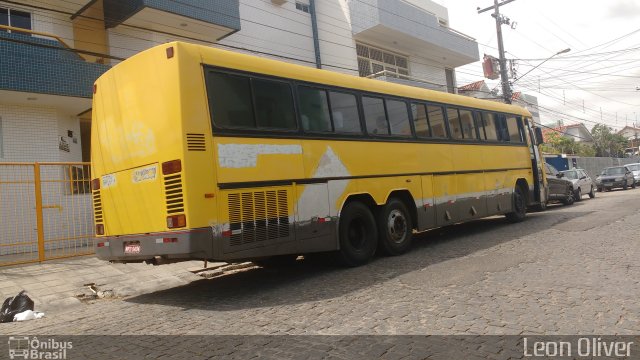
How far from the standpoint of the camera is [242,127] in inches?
241

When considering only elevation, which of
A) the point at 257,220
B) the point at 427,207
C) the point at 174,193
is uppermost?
the point at 174,193

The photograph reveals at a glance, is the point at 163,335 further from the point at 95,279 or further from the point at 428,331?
the point at 95,279

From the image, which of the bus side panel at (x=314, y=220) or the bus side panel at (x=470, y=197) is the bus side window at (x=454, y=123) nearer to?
the bus side panel at (x=470, y=197)

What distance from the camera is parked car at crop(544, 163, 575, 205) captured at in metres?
18.2

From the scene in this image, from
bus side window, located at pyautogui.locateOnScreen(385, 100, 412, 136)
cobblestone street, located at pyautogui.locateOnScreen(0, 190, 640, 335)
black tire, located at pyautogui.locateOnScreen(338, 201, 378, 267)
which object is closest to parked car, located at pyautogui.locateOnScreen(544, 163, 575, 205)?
cobblestone street, located at pyautogui.locateOnScreen(0, 190, 640, 335)

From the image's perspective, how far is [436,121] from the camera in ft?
32.4

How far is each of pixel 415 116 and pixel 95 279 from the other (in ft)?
22.0

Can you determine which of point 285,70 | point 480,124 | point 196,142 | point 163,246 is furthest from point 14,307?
point 480,124

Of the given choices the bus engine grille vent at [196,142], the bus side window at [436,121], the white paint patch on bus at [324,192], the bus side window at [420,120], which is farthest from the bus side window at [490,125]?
the bus engine grille vent at [196,142]

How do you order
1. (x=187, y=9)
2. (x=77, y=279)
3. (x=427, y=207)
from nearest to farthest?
(x=77, y=279), (x=427, y=207), (x=187, y=9)

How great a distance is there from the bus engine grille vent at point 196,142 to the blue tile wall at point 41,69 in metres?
6.98

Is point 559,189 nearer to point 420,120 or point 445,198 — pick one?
point 445,198

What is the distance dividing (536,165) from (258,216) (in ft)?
35.6

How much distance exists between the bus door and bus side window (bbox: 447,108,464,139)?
4281 millimetres
